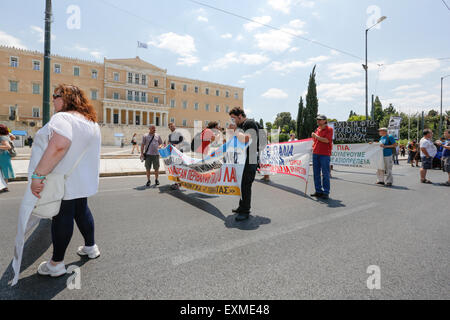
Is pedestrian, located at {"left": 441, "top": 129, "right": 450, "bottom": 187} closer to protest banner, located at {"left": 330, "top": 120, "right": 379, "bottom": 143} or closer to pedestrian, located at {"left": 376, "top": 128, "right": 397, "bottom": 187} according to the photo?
pedestrian, located at {"left": 376, "top": 128, "right": 397, "bottom": 187}

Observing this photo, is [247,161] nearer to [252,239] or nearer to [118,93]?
[252,239]

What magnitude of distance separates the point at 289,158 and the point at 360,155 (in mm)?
3897

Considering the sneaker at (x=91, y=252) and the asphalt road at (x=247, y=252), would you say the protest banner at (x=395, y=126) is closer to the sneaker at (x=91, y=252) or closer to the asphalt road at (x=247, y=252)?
the asphalt road at (x=247, y=252)

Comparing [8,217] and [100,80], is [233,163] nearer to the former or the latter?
[8,217]

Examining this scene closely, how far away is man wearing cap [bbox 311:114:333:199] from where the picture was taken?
5719 millimetres

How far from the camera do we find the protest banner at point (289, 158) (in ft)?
21.9

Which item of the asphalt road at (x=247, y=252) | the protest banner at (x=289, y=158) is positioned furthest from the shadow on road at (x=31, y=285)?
the protest banner at (x=289, y=158)

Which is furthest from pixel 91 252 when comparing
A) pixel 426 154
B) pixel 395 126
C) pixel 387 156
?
pixel 395 126

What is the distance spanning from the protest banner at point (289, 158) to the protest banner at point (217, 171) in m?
2.68

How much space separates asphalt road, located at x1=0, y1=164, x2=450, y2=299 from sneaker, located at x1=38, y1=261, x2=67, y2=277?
0.19 feet

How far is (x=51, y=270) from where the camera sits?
2158 mm

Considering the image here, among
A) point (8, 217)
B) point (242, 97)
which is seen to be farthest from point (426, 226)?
point (242, 97)

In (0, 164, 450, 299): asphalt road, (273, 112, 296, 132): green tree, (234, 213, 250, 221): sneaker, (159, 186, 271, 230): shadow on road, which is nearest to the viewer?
(0, 164, 450, 299): asphalt road

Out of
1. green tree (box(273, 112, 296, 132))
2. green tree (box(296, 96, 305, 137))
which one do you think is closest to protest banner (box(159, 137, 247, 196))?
green tree (box(296, 96, 305, 137))
